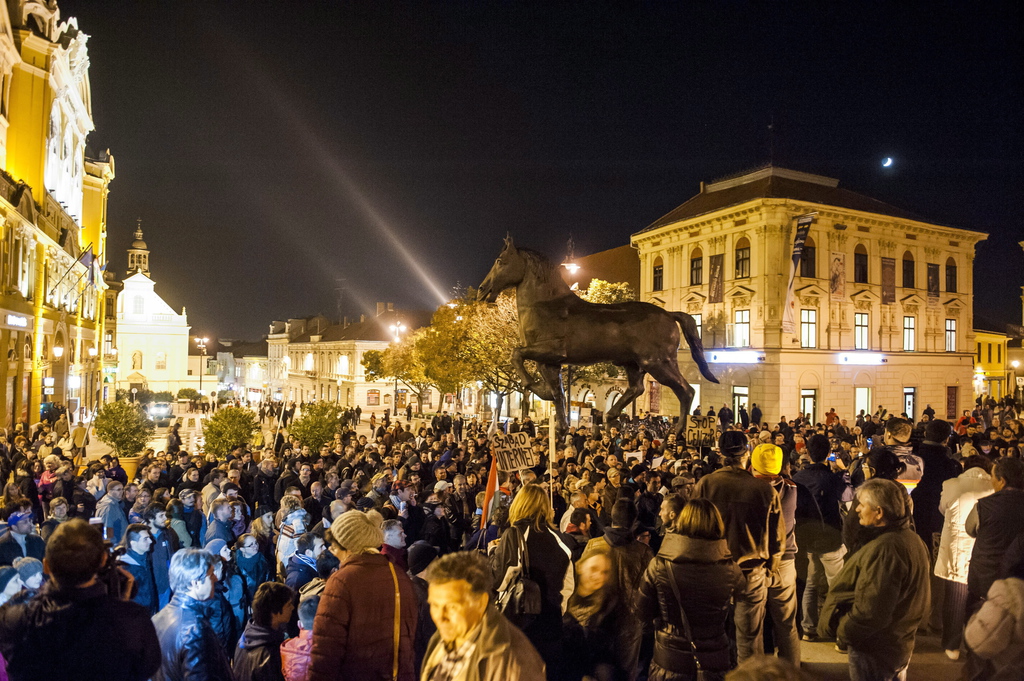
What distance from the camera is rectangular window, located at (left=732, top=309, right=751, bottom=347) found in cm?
3534

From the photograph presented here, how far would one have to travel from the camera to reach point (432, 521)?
7.75m

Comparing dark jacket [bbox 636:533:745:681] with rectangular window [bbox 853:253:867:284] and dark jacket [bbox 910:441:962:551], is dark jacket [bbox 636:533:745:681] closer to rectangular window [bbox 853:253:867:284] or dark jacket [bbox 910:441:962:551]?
dark jacket [bbox 910:441:962:551]

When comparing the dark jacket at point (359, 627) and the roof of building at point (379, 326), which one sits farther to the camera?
the roof of building at point (379, 326)

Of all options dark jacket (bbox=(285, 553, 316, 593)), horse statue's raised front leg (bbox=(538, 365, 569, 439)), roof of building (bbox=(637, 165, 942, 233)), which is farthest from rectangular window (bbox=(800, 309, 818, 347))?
dark jacket (bbox=(285, 553, 316, 593))

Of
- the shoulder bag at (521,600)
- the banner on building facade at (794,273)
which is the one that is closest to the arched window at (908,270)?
the banner on building facade at (794,273)

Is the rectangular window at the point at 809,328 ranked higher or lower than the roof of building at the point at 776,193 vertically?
lower

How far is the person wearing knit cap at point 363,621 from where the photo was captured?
3416mm

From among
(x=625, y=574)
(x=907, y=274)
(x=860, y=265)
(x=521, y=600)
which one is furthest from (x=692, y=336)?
(x=907, y=274)

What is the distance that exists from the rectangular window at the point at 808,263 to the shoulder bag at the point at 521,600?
3444cm

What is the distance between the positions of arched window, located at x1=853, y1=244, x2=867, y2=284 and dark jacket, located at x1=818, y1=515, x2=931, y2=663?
120 ft

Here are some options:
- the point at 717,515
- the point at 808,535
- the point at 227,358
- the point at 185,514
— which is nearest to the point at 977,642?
the point at 717,515

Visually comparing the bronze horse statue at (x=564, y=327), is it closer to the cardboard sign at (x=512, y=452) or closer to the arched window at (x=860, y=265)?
the cardboard sign at (x=512, y=452)

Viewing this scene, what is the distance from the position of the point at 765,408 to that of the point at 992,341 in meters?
32.3

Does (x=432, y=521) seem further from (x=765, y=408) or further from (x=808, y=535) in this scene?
(x=765, y=408)
